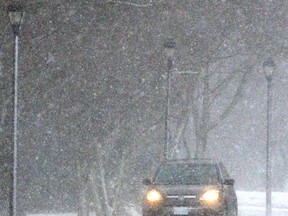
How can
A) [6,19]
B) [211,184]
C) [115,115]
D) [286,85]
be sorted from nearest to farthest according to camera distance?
[211,184]
[6,19]
[115,115]
[286,85]

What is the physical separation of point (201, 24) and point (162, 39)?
1.64m

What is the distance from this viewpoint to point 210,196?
66.0 feet

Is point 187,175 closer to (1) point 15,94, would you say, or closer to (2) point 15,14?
(1) point 15,94

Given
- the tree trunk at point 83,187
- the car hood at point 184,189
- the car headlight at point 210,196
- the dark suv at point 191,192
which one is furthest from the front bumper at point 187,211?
the tree trunk at point 83,187

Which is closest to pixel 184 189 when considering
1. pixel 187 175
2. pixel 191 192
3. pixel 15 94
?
pixel 191 192

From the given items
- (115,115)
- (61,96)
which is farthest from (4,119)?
(115,115)

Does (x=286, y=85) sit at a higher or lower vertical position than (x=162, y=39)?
higher

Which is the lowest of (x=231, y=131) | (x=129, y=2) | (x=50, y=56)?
(x=50, y=56)

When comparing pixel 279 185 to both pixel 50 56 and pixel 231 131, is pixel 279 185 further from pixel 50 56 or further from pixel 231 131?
pixel 50 56

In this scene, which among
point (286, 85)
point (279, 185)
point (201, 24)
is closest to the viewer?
point (201, 24)

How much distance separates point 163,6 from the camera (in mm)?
27594

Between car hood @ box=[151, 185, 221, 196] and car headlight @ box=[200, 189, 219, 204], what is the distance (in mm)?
95

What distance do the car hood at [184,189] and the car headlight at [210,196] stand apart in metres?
0.09

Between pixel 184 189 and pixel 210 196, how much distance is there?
0.63m
